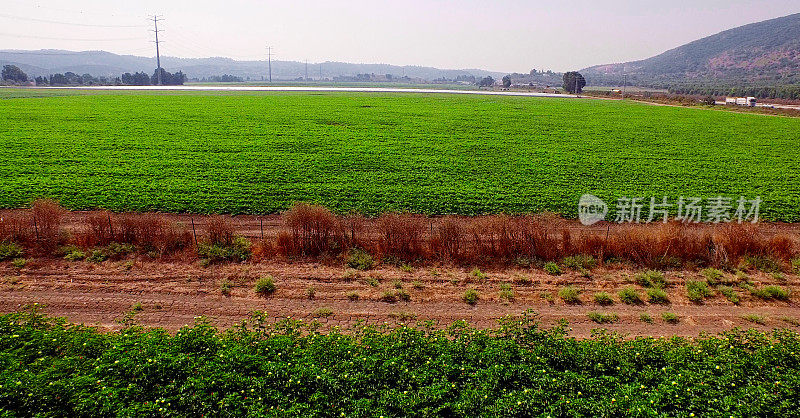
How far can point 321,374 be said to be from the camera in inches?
395

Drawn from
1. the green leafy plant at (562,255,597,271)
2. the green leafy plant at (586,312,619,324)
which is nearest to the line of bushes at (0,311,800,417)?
the green leafy plant at (586,312,619,324)

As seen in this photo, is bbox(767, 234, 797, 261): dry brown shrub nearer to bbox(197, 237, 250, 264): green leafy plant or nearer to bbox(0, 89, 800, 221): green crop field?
bbox(0, 89, 800, 221): green crop field

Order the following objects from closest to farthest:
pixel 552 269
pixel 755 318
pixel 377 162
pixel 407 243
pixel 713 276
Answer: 1. pixel 755 318
2. pixel 713 276
3. pixel 552 269
4. pixel 407 243
5. pixel 377 162

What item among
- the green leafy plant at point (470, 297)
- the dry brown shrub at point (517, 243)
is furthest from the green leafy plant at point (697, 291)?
the green leafy plant at point (470, 297)

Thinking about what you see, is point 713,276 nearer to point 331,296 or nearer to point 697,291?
point 697,291

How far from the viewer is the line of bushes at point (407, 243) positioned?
18.1 meters

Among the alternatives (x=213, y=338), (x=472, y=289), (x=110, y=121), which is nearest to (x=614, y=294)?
(x=472, y=289)

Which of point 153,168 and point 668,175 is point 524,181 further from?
point 153,168

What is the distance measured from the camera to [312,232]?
61.1ft

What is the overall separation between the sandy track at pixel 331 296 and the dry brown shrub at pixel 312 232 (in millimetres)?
1003

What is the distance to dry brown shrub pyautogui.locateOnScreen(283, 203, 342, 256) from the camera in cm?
1836

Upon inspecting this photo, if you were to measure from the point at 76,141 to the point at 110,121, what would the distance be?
45.9 ft

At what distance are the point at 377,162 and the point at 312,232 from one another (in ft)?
50.1

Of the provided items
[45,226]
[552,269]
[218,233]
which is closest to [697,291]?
[552,269]
